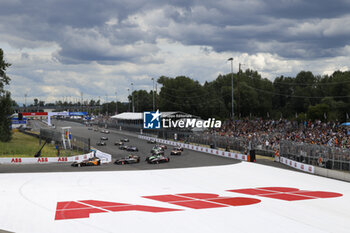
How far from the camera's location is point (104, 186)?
2795cm

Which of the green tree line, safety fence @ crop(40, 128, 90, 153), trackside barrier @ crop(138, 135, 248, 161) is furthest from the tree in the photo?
the green tree line

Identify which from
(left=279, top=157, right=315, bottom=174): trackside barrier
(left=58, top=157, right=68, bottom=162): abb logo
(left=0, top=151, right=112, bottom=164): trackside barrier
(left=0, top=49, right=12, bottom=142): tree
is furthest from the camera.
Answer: (left=0, top=49, right=12, bottom=142): tree

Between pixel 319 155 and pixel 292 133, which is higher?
pixel 292 133

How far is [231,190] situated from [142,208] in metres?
8.27

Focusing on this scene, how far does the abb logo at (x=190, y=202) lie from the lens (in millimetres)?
20002

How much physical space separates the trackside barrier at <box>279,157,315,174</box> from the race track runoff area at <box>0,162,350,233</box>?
1.32 metres

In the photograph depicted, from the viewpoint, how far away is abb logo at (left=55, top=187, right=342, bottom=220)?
2000 centimetres

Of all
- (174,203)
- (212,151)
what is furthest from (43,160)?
(174,203)

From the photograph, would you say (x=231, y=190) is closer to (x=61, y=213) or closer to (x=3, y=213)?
(x=61, y=213)

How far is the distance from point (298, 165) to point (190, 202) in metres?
18.4

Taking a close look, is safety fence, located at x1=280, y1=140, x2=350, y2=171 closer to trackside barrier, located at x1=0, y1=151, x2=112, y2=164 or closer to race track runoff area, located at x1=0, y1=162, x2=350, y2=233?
race track runoff area, located at x1=0, y1=162, x2=350, y2=233

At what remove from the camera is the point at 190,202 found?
2227 cm

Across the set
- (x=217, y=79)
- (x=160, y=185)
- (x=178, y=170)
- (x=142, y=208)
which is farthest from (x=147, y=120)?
(x=217, y=79)

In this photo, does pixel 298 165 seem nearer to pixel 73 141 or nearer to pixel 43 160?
pixel 43 160
